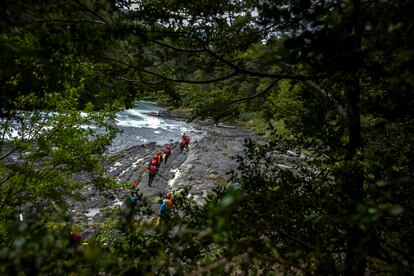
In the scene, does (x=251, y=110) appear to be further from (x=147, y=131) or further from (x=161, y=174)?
(x=147, y=131)

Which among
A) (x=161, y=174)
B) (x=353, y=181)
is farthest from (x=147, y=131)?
(x=353, y=181)

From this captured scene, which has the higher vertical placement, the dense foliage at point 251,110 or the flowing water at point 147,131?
the dense foliage at point 251,110

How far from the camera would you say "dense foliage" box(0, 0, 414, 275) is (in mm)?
1679

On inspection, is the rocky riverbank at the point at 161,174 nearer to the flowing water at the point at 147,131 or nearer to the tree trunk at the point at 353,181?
the flowing water at the point at 147,131

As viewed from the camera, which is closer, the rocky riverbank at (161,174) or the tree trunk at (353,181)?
the tree trunk at (353,181)

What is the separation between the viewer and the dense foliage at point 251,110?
5.51ft

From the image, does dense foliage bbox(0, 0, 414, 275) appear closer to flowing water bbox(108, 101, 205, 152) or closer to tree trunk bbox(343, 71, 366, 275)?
tree trunk bbox(343, 71, 366, 275)

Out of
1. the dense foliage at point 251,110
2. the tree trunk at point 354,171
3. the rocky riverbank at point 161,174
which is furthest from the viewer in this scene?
the rocky riverbank at point 161,174

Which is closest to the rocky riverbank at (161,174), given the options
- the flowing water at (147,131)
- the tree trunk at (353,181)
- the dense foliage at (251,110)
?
the flowing water at (147,131)

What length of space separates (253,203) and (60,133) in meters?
5.66

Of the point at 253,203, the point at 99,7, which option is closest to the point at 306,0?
the point at 99,7

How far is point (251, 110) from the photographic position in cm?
518

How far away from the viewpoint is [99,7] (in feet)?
9.15

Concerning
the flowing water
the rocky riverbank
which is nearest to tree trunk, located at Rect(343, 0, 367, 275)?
the rocky riverbank
